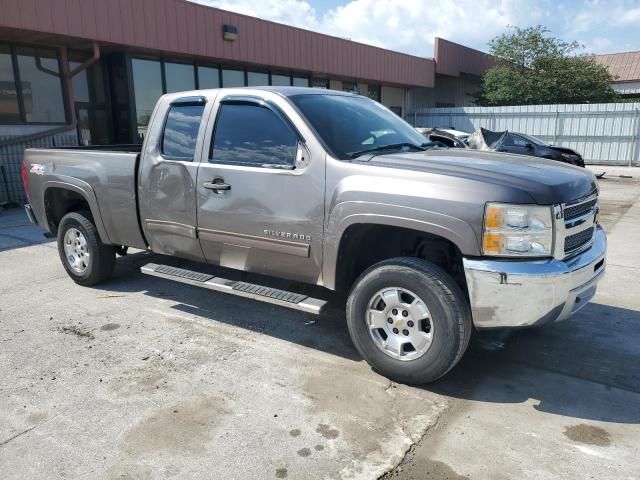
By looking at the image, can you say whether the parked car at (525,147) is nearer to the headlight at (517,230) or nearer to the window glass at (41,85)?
the window glass at (41,85)

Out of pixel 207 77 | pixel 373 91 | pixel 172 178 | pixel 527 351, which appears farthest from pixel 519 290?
pixel 373 91

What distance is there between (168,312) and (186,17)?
39.5 ft

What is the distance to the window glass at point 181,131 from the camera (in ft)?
14.9

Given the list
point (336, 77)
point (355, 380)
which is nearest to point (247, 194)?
point (355, 380)

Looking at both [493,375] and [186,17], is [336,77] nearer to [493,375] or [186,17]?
[186,17]

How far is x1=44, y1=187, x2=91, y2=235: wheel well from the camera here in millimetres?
5816

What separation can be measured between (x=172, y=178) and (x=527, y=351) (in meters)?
3.27

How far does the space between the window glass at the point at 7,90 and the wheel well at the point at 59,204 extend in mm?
8206

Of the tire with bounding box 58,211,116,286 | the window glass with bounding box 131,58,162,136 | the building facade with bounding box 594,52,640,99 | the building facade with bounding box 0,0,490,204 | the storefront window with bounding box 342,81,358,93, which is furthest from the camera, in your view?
the building facade with bounding box 594,52,640,99

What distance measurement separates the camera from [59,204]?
6008 millimetres

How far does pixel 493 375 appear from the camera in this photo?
3746 mm

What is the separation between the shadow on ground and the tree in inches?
1038

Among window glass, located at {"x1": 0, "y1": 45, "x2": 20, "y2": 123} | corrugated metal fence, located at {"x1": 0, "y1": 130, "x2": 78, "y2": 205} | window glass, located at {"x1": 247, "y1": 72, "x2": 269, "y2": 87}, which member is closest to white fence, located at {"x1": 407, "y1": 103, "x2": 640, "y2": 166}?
window glass, located at {"x1": 247, "y1": 72, "x2": 269, "y2": 87}

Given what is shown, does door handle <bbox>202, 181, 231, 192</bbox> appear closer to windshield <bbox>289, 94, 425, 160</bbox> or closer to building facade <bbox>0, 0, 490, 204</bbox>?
windshield <bbox>289, 94, 425, 160</bbox>
